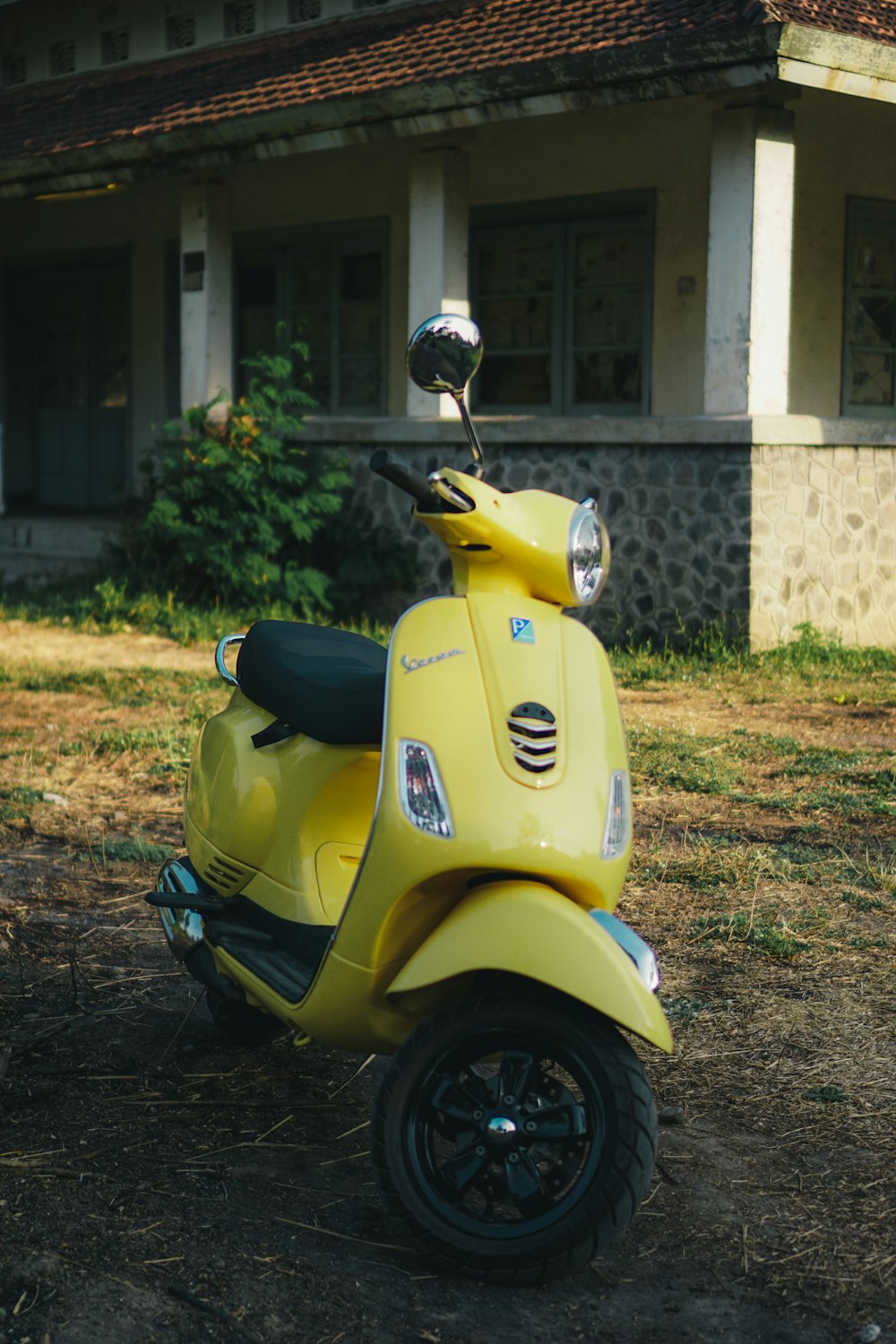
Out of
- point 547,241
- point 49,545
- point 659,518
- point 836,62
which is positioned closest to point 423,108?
point 547,241

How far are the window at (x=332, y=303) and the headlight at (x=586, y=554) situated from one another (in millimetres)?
10625

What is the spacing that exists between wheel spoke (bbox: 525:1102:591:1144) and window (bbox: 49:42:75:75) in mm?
15438

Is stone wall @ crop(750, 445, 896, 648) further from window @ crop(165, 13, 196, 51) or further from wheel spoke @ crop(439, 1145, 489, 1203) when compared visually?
window @ crop(165, 13, 196, 51)

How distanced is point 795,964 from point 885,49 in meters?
6.68

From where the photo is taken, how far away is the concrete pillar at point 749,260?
9.20 m

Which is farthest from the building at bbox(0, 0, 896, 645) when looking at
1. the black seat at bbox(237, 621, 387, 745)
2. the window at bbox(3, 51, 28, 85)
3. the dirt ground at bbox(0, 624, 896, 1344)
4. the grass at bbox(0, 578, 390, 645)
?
the black seat at bbox(237, 621, 387, 745)

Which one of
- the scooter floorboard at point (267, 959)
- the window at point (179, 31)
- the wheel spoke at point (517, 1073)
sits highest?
the window at point (179, 31)

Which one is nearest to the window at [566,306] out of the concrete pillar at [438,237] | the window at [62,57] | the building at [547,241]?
the building at [547,241]

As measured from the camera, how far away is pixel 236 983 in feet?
10.9

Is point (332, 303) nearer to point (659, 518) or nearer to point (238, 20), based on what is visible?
point (238, 20)

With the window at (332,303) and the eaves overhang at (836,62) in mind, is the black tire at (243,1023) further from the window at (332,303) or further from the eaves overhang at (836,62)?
the window at (332,303)

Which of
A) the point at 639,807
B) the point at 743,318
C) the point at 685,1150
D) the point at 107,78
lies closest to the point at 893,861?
Result: the point at 639,807

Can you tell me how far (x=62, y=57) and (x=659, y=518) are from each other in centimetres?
976

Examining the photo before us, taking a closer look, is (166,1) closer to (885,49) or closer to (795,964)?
(885,49)
